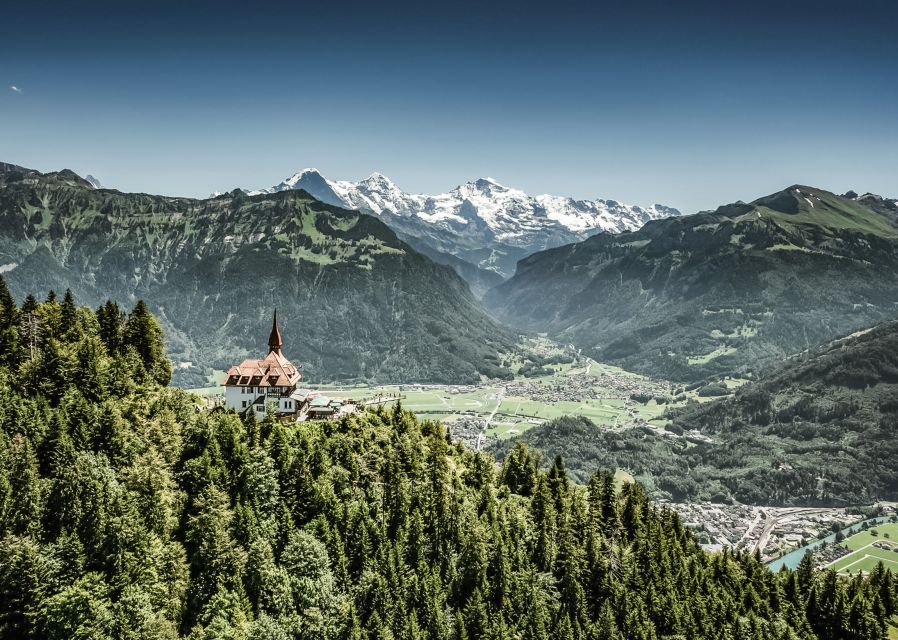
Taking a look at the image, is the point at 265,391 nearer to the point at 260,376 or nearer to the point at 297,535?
the point at 260,376

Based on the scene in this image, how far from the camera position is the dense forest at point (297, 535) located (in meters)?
64.4

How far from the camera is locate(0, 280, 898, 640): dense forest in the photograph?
64.4 metres

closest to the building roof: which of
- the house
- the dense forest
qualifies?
the house

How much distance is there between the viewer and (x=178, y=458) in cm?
7838

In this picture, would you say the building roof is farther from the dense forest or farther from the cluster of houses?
the dense forest

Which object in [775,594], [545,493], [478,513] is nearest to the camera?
[478,513]

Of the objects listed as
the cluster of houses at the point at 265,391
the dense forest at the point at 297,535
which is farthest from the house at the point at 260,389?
the dense forest at the point at 297,535

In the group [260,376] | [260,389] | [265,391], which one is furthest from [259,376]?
[265,391]

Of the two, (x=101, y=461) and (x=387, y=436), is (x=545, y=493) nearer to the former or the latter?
(x=387, y=436)

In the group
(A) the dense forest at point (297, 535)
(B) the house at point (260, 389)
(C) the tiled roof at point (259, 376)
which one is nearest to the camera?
(A) the dense forest at point (297, 535)

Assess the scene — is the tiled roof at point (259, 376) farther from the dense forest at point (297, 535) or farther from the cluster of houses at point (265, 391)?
the dense forest at point (297, 535)

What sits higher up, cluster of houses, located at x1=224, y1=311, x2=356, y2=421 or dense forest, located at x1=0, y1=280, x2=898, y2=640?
cluster of houses, located at x1=224, y1=311, x2=356, y2=421

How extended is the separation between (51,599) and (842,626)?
11624 cm

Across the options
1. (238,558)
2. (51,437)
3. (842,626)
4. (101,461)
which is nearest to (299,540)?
(238,558)
